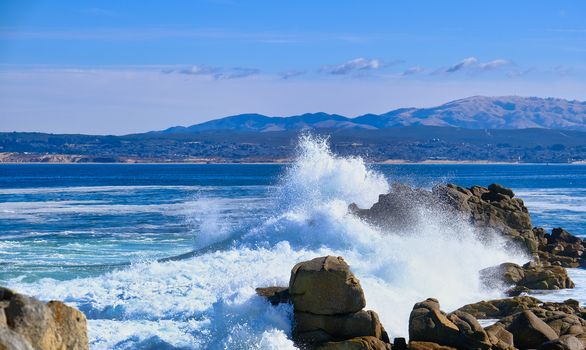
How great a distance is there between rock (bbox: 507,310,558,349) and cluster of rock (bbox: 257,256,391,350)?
2.59 m

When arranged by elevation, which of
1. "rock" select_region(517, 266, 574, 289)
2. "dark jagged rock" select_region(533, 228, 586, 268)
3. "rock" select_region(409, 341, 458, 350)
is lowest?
"dark jagged rock" select_region(533, 228, 586, 268)

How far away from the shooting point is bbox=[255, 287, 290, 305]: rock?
55.2 feet

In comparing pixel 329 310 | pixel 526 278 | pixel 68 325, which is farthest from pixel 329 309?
pixel 526 278

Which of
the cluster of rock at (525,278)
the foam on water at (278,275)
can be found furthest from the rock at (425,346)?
the cluster of rock at (525,278)

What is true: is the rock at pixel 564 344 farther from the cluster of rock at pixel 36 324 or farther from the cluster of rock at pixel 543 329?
the cluster of rock at pixel 36 324

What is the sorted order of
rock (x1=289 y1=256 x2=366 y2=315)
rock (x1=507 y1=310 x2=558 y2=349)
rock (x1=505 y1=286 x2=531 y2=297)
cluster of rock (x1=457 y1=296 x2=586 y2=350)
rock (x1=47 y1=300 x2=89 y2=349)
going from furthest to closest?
rock (x1=505 y1=286 x2=531 y2=297)
rock (x1=507 y1=310 x2=558 y2=349)
rock (x1=289 y1=256 x2=366 y2=315)
cluster of rock (x1=457 y1=296 x2=586 y2=350)
rock (x1=47 y1=300 x2=89 y2=349)

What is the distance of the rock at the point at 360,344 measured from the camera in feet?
48.6

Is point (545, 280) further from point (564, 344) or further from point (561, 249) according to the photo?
point (564, 344)

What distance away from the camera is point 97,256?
1193 inches

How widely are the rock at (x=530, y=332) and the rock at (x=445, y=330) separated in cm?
123

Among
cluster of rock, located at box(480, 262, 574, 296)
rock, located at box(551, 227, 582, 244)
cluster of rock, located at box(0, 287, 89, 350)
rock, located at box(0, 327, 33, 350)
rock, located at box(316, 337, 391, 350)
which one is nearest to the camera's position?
rock, located at box(0, 327, 33, 350)

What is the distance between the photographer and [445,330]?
15328mm

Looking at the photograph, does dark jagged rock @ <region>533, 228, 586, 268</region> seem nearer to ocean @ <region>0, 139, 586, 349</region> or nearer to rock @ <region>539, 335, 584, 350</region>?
ocean @ <region>0, 139, 586, 349</region>

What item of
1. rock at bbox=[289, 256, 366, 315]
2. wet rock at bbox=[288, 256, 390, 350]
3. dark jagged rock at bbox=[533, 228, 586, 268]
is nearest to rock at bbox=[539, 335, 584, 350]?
wet rock at bbox=[288, 256, 390, 350]
